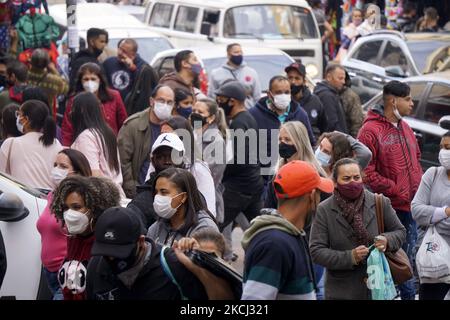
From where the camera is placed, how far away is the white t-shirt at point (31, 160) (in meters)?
9.47

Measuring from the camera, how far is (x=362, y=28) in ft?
68.8

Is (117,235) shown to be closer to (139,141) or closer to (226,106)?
(139,141)

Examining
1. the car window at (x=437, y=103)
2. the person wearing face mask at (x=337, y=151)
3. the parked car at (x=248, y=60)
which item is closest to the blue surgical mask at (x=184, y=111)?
the person wearing face mask at (x=337, y=151)

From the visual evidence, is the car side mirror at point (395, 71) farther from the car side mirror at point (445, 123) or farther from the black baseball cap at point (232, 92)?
the black baseball cap at point (232, 92)

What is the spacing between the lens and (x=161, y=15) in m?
22.5

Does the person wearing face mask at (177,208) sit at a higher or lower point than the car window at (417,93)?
higher

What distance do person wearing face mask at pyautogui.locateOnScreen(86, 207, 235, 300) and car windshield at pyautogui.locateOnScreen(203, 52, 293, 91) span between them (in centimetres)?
995

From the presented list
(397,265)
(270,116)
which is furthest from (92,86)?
(397,265)

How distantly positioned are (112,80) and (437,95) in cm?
353

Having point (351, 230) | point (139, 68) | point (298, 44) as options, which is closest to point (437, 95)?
point (139, 68)

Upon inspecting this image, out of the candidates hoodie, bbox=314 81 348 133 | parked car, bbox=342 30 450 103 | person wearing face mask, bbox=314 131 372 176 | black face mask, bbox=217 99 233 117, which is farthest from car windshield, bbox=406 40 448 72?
person wearing face mask, bbox=314 131 372 176

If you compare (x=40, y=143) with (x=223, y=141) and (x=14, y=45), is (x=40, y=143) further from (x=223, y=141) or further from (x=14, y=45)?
(x=14, y=45)

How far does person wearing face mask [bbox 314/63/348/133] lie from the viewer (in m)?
12.5

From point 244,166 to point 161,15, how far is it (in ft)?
→ 40.5
